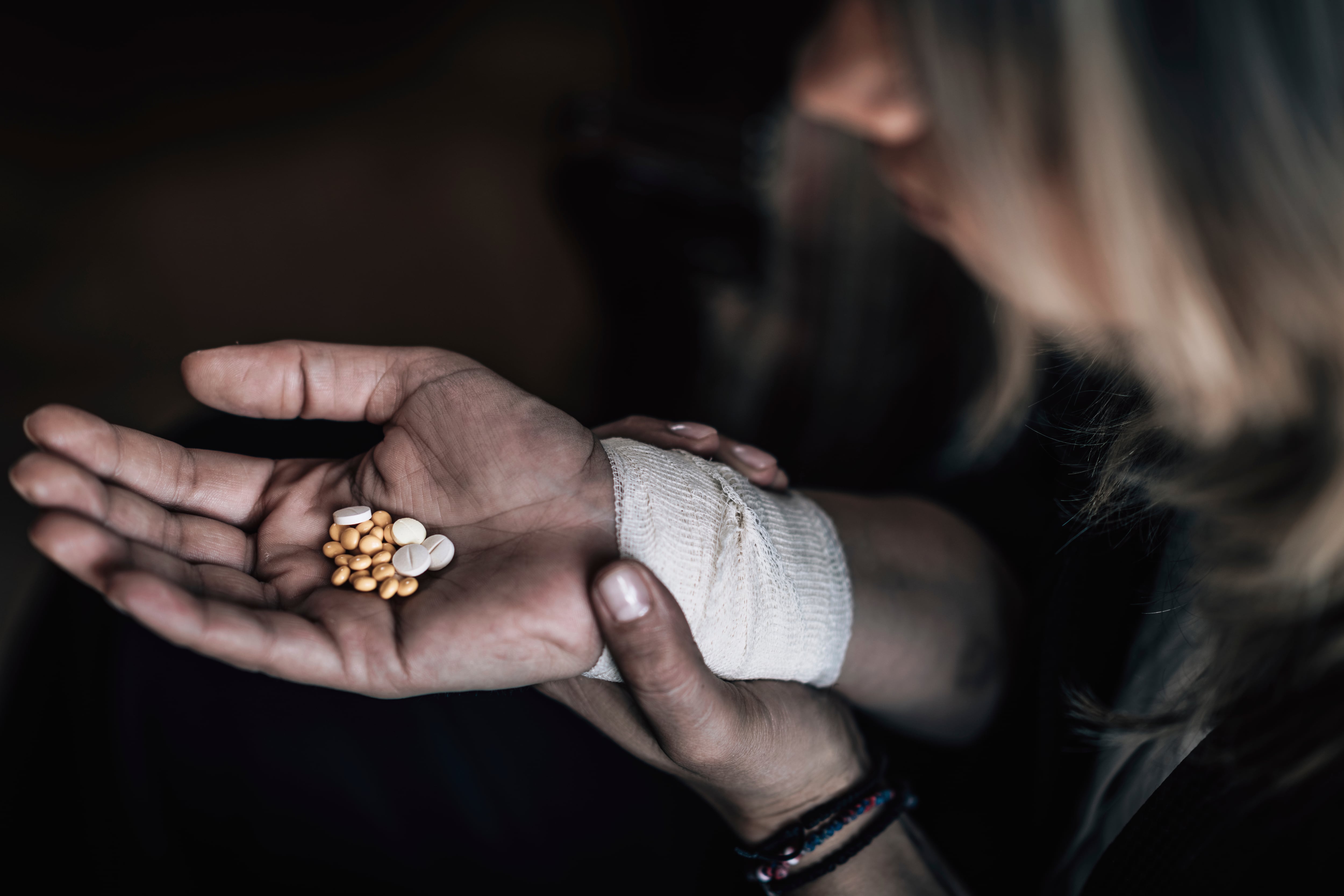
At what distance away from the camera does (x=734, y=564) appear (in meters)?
0.91

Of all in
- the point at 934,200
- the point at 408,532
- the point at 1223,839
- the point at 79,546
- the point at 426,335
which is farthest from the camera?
the point at 426,335

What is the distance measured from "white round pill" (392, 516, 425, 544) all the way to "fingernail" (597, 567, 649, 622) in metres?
0.25

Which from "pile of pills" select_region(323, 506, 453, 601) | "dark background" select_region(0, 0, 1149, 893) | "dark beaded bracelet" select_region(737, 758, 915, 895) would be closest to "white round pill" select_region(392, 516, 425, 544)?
"pile of pills" select_region(323, 506, 453, 601)

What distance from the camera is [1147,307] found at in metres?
0.84

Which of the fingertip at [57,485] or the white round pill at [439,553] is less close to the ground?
the fingertip at [57,485]

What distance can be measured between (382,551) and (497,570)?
0.12 metres

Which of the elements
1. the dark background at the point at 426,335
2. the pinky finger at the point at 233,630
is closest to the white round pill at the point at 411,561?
the pinky finger at the point at 233,630

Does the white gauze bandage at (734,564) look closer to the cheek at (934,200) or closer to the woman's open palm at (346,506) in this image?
the woman's open palm at (346,506)

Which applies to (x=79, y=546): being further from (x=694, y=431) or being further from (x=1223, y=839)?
(x=1223, y=839)

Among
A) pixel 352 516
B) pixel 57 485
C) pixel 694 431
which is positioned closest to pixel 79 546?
pixel 57 485

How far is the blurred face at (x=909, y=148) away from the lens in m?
0.96

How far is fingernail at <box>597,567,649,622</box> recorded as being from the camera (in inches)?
27.3

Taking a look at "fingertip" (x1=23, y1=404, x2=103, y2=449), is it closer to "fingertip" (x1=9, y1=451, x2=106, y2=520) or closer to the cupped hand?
"fingertip" (x1=9, y1=451, x2=106, y2=520)

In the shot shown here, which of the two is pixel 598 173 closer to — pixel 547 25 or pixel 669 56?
pixel 669 56
